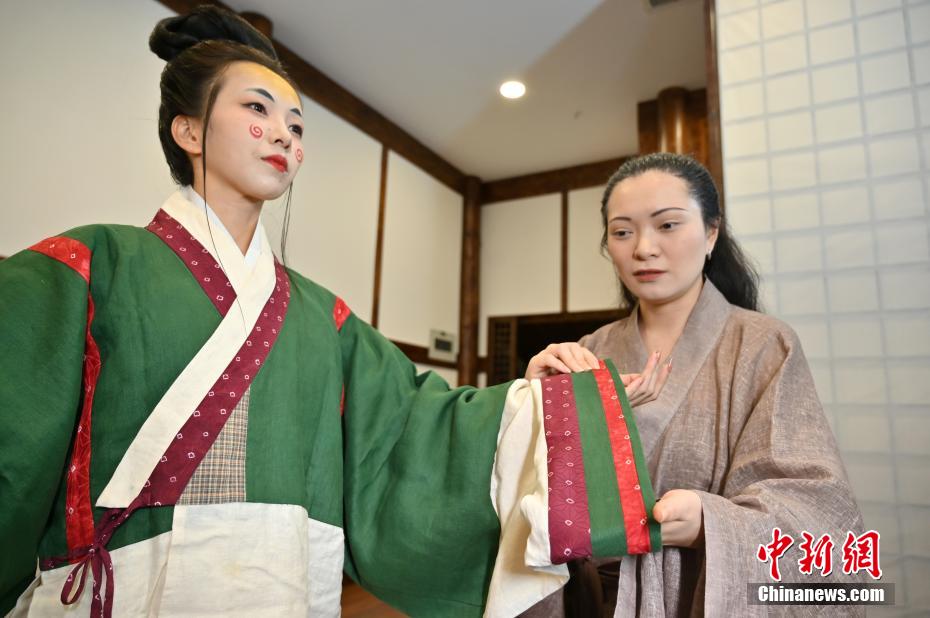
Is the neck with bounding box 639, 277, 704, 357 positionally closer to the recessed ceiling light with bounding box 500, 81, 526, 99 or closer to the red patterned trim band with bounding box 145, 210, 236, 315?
the red patterned trim band with bounding box 145, 210, 236, 315

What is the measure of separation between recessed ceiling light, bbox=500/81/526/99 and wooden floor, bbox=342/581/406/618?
3267mm

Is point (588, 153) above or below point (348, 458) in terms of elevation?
above

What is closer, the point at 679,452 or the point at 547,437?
the point at 547,437

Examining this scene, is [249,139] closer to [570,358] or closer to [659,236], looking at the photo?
[570,358]

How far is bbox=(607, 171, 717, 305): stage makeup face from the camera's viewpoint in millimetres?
1370

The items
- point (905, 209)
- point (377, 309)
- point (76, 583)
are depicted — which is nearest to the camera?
point (76, 583)

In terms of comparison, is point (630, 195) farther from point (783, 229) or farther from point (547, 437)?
point (783, 229)

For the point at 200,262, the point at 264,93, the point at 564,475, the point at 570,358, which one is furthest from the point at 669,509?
the point at 264,93

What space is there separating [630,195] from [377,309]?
338cm

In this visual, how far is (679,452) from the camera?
1219mm

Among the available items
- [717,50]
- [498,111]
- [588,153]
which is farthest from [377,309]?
[717,50]

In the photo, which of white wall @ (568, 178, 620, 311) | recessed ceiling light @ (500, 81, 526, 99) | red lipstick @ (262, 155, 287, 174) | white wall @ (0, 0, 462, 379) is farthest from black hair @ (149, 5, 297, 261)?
white wall @ (568, 178, 620, 311)

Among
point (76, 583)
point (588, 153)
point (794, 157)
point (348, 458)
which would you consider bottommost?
point (76, 583)

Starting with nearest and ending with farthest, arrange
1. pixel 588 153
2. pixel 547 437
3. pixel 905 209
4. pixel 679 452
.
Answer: pixel 547 437 → pixel 679 452 → pixel 905 209 → pixel 588 153
